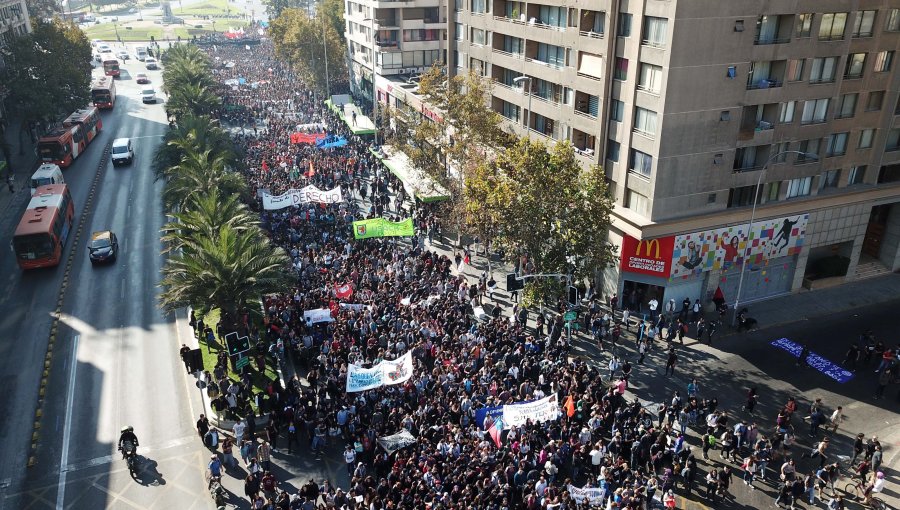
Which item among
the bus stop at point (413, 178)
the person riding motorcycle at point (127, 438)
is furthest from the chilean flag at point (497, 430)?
the bus stop at point (413, 178)

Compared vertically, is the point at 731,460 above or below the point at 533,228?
below

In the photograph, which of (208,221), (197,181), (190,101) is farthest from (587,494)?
(190,101)

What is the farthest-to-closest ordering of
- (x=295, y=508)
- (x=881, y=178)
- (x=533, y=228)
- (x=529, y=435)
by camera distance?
(x=881, y=178) < (x=533, y=228) < (x=529, y=435) < (x=295, y=508)

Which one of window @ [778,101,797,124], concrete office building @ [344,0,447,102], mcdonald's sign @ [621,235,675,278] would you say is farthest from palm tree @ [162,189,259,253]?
concrete office building @ [344,0,447,102]

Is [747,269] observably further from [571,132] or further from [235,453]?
[235,453]

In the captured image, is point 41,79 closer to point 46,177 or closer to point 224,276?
point 46,177

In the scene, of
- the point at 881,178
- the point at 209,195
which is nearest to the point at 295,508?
the point at 209,195
